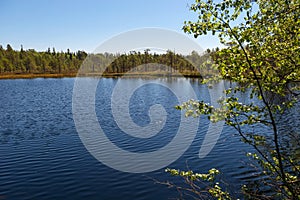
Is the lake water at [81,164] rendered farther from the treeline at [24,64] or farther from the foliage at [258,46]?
the treeline at [24,64]

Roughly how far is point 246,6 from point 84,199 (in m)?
11.5

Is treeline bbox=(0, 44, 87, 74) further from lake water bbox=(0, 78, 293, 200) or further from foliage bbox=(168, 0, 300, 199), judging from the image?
foliage bbox=(168, 0, 300, 199)

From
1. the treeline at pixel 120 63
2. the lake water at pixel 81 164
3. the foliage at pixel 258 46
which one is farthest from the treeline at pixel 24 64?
the foliage at pixel 258 46

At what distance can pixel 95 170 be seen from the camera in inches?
650

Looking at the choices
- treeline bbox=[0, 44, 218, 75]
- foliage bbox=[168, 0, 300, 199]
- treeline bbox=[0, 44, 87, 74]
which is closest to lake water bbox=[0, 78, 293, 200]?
foliage bbox=[168, 0, 300, 199]

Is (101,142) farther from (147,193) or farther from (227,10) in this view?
(227,10)

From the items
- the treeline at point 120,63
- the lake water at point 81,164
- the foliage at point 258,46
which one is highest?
the treeline at point 120,63

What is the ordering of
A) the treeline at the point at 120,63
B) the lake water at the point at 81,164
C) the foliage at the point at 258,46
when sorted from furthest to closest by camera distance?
the treeline at the point at 120,63
the lake water at the point at 81,164
the foliage at the point at 258,46

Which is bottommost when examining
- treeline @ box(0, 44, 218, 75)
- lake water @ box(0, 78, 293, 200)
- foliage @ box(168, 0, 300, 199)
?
lake water @ box(0, 78, 293, 200)

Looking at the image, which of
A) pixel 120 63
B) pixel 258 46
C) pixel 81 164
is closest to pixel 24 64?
pixel 120 63

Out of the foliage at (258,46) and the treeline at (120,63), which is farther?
the treeline at (120,63)

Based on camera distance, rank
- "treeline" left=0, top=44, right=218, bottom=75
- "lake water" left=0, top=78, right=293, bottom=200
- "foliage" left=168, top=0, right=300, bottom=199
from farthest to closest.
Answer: "treeline" left=0, top=44, right=218, bottom=75, "lake water" left=0, top=78, right=293, bottom=200, "foliage" left=168, top=0, right=300, bottom=199

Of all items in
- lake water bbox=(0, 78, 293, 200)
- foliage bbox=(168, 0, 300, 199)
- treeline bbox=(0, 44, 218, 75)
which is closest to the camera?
foliage bbox=(168, 0, 300, 199)

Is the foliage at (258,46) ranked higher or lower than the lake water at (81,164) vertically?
higher
